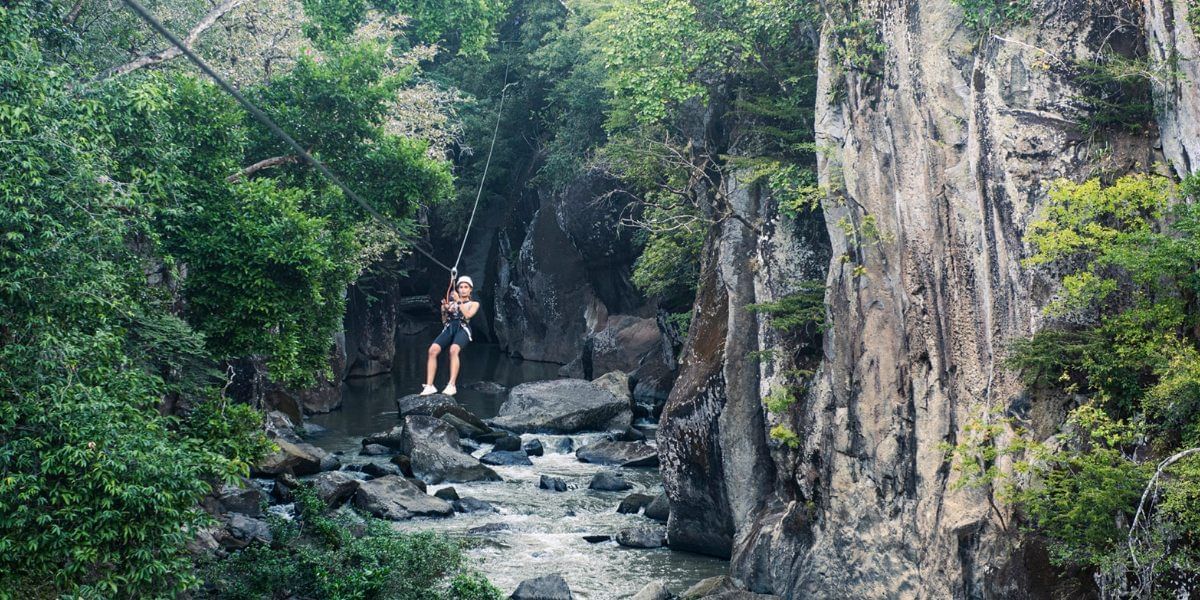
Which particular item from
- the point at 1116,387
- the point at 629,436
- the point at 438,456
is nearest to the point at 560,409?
the point at 629,436

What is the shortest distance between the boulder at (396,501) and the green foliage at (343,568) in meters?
3.94

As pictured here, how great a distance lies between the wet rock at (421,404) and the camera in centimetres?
3142

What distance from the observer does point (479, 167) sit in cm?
4600

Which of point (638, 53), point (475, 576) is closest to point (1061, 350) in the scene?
point (475, 576)

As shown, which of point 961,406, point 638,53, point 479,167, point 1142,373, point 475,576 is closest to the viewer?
point 1142,373

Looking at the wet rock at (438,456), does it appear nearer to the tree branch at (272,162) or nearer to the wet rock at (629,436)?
the wet rock at (629,436)

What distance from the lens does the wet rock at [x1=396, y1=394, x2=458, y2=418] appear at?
3142 cm

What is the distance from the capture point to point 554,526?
22047mm

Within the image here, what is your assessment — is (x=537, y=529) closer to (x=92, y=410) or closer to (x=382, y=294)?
(x=92, y=410)

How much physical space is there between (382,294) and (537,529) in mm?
22557

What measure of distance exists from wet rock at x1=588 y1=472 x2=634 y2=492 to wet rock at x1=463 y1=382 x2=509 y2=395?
45.0 feet

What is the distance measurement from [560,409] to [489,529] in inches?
404

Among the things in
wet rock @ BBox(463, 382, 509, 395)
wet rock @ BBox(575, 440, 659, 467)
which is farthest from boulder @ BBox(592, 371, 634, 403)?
wet rock @ BBox(463, 382, 509, 395)

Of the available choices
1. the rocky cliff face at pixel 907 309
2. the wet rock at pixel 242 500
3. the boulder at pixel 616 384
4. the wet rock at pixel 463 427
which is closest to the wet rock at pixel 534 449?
the wet rock at pixel 463 427
